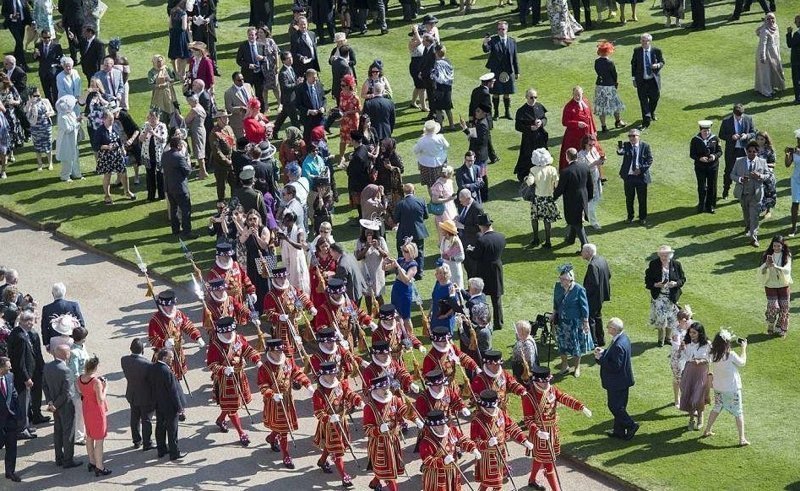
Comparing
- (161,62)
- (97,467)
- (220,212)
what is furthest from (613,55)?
(97,467)

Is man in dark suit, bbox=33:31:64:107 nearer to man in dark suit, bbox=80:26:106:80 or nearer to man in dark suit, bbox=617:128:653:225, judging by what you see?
man in dark suit, bbox=80:26:106:80

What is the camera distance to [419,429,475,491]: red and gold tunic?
20.0 metres

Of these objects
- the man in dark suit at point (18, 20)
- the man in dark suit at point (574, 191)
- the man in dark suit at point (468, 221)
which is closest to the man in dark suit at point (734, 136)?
the man in dark suit at point (574, 191)

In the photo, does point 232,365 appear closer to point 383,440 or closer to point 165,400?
point 165,400

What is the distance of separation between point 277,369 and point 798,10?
20140 mm

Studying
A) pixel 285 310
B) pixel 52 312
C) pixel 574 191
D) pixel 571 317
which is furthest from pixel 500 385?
pixel 574 191

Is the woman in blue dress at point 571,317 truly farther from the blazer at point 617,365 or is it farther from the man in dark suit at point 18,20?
the man in dark suit at point 18,20

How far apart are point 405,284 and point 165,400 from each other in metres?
4.51

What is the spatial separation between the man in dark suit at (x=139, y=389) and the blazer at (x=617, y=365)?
19.8 ft

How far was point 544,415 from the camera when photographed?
20.9 m

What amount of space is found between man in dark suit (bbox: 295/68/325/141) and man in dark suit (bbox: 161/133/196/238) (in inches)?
107

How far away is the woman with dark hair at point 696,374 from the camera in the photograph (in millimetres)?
22219

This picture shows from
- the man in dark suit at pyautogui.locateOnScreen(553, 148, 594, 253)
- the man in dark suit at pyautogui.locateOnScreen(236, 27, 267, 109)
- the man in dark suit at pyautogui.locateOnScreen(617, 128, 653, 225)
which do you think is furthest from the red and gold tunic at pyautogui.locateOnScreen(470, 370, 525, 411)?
the man in dark suit at pyautogui.locateOnScreen(236, 27, 267, 109)

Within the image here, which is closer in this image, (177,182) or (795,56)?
(177,182)
